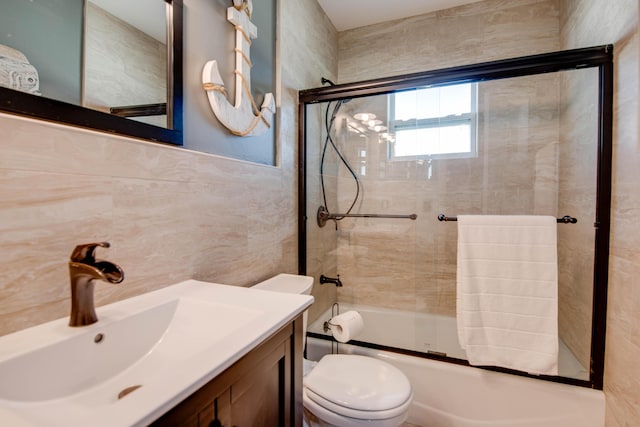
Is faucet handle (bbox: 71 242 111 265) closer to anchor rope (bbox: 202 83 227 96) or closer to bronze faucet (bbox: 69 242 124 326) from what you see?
bronze faucet (bbox: 69 242 124 326)

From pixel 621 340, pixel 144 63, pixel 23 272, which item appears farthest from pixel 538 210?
pixel 23 272

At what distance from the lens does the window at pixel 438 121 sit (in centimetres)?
183

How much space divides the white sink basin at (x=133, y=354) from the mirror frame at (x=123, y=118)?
0.49 m

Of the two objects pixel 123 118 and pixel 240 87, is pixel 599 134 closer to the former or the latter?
pixel 240 87

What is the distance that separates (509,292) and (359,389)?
2.91 ft

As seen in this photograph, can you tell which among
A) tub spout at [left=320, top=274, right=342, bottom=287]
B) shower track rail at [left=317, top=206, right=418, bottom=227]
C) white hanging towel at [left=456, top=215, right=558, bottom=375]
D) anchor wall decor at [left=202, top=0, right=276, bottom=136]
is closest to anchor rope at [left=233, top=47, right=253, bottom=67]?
anchor wall decor at [left=202, top=0, right=276, bottom=136]

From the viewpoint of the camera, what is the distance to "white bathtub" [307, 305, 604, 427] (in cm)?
136

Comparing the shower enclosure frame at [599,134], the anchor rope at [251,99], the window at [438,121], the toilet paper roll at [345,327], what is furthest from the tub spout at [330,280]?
the anchor rope at [251,99]

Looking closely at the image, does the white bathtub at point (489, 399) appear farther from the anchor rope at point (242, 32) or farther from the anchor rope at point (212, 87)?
the anchor rope at point (242, 32)

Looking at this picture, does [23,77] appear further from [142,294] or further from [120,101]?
[142,294]

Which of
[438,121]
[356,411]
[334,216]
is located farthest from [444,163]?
[356,411]

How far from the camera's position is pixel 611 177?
1308mm

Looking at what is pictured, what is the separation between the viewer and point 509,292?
1.45 m

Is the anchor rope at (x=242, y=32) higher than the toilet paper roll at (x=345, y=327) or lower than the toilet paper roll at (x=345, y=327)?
higher
